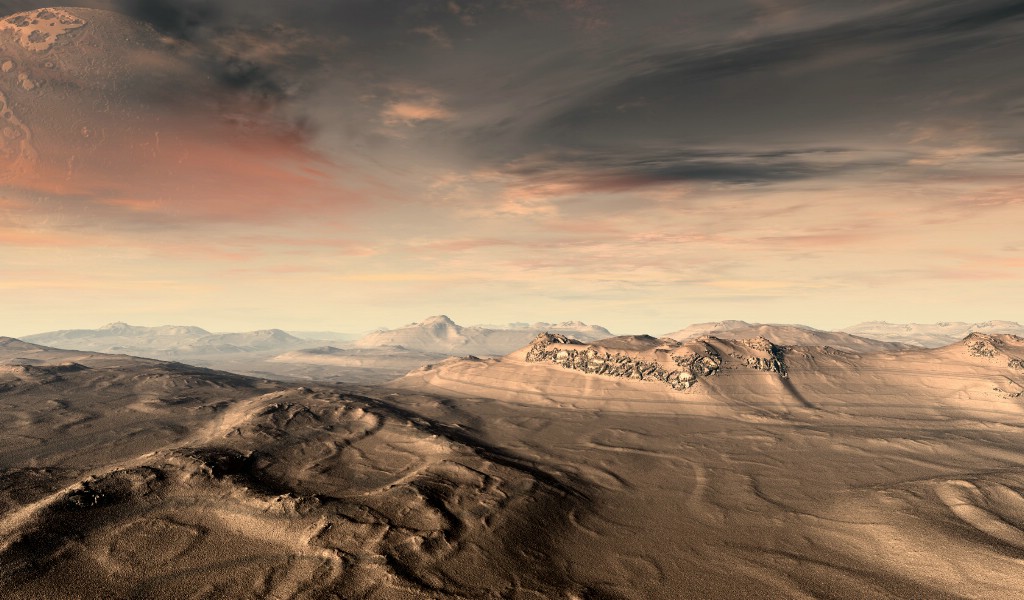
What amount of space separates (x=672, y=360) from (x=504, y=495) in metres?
110

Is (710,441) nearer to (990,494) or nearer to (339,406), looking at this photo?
(990,494)

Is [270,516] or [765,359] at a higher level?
[765,359]

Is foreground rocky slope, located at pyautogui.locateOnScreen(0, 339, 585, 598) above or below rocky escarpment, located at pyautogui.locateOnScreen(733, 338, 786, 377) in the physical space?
below

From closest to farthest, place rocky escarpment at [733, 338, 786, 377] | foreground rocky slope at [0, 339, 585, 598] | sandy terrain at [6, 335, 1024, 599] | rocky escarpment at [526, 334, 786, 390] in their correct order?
1. foreground rocky slope at [0, 339, 585, 598]
2. sandy terrain at [6, 335, 1024, 599]
3. rocky escarpment at [526, 334, 786, 390]
4. rocky escarpment at [733, 338, 786, 377]

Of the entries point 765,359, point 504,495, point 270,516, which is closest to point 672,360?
point 765,359

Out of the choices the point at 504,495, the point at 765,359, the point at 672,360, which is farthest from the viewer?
the point at 765,359

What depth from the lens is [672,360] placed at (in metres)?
153

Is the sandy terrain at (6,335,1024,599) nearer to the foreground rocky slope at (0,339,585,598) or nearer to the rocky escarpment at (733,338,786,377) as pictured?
the foreground rocky slope at (0,339,585,598)

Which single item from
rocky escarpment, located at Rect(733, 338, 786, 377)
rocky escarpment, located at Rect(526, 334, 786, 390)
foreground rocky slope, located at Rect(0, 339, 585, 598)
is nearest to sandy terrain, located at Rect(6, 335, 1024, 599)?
foreground rocky slope, located at Rect(0, 339, 585, 598)

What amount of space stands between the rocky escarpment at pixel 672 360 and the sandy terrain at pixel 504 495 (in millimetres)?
14268

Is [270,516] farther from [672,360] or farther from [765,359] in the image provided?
[765,359]

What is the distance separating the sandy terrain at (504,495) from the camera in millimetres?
38875

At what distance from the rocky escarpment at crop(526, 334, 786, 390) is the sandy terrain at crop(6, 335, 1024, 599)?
14268 mm

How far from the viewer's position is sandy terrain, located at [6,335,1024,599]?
3888 cm
